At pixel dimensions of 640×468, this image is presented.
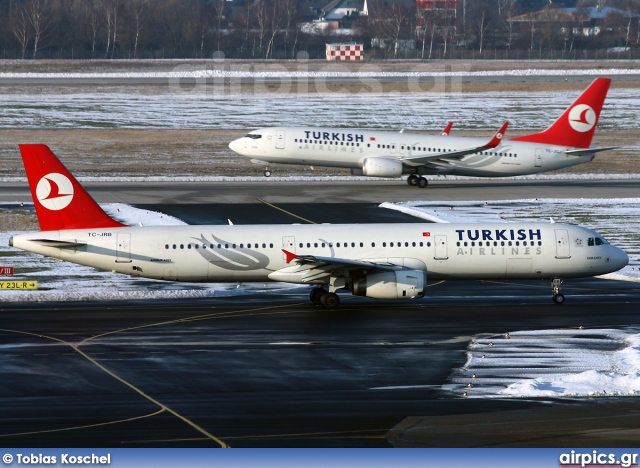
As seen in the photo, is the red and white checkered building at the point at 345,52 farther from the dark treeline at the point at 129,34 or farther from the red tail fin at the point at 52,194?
the red tail fin at the point at 52,194

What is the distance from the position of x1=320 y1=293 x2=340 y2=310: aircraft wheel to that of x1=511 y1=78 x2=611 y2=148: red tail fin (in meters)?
35.4

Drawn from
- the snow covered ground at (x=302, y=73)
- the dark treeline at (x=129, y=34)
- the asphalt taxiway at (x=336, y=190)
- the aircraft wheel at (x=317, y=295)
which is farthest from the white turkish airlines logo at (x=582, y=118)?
Result: the dark treeline at (x=129, y=34)

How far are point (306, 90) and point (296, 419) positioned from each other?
10278 centimetres

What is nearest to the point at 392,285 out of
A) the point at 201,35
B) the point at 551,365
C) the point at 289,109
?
the point at 551,365

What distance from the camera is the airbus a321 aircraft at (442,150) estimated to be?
70312 mm

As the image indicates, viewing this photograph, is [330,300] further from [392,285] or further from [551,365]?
[551,365]

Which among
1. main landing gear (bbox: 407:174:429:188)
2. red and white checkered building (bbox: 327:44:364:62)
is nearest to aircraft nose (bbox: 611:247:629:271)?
main landing gear (bbox: 407:174:429:188)

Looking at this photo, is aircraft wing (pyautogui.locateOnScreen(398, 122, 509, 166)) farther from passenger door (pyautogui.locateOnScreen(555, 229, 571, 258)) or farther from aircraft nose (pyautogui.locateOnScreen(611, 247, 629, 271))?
passenger door (pyautogui.locateOnScreen(555, 229, 571, 258))

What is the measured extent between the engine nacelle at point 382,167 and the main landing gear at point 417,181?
1.61 meters

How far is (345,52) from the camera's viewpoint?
162 m

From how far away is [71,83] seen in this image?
415 ft

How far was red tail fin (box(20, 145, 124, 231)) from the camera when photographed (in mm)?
39938

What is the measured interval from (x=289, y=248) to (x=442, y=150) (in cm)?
3306

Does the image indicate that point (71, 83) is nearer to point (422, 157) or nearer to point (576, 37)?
point (422, 157)
